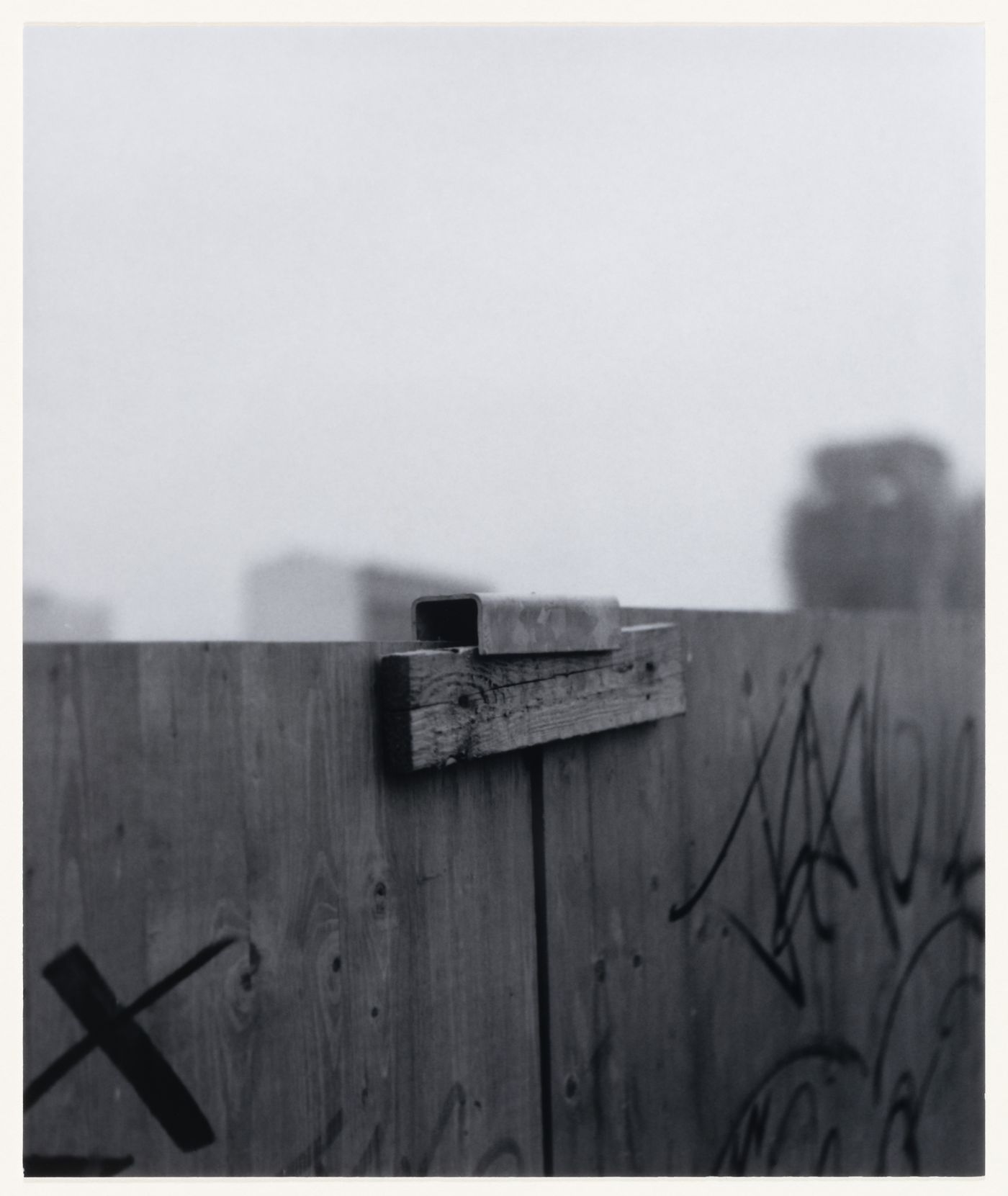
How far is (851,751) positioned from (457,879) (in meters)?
1.48

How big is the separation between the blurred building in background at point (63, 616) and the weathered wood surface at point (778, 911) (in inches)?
33.9

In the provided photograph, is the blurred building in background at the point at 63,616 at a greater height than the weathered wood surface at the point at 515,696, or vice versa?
the blurred building in background at the point at 63,616

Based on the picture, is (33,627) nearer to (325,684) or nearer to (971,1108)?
(325,684)

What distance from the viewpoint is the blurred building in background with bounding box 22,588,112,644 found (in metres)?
2.11

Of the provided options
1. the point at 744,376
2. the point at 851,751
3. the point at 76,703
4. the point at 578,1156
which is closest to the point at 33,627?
the point at 76,703

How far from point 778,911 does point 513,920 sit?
975mm

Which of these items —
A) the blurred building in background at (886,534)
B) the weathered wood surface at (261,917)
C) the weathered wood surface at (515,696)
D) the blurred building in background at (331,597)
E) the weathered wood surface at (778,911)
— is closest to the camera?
the weathered wood surface at (261,917)

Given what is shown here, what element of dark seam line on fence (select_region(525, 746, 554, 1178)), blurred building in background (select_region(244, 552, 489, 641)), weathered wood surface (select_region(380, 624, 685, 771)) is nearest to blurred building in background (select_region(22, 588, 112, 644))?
blurred building in background (select_region(244, 552, 489, 641))

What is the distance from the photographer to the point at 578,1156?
99.3 inches

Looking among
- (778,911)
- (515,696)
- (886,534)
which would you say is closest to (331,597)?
(515,696)

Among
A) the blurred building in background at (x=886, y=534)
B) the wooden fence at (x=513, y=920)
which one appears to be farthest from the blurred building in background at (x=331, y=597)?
the blurred building in background at (x=886, y=534)

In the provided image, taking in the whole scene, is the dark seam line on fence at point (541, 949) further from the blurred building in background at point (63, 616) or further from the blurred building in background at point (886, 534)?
the blurred building in background at point (886, 534)

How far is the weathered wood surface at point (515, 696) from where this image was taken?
6.79 feet

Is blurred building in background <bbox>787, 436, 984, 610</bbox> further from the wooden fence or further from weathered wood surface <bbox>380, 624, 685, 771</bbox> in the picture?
weathered wood surface <bbox>380, 624, 685, 771</bbox>
